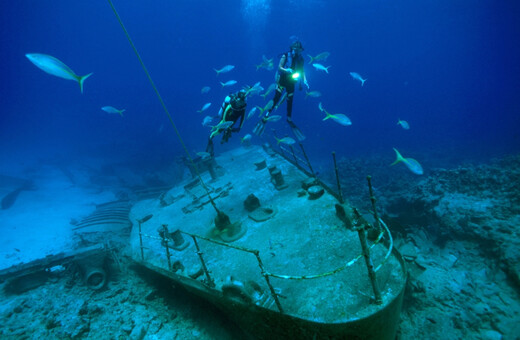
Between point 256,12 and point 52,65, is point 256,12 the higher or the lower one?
the higher one

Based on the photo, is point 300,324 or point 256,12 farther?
point 256,12

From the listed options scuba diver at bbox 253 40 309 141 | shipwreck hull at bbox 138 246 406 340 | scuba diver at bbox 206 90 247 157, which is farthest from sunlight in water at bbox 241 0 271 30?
shipwreck hull at bbox 138 246 406 340

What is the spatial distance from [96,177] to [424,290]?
31.9 metres

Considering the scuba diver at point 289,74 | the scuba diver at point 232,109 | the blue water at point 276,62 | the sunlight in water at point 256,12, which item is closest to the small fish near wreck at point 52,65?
the scuba diver at point 232,109

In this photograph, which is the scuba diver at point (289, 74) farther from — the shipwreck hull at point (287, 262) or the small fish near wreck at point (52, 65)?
the small fish near wreck at point (52, 65)

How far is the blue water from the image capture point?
213 ft

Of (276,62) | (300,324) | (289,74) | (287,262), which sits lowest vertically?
(300,324)

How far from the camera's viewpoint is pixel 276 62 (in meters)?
109

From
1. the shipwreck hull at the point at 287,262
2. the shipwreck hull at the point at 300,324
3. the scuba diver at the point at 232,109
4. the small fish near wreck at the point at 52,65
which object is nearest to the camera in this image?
the shipwreck hull at the point at 300,324

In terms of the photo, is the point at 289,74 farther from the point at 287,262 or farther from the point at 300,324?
the point at 300,324

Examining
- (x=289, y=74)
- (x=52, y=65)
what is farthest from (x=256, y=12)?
(x=52, y=65)

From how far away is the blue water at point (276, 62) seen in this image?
213ft

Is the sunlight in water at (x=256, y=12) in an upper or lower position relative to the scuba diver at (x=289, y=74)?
upper

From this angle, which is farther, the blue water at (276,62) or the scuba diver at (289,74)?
the blue water at (276,62)
